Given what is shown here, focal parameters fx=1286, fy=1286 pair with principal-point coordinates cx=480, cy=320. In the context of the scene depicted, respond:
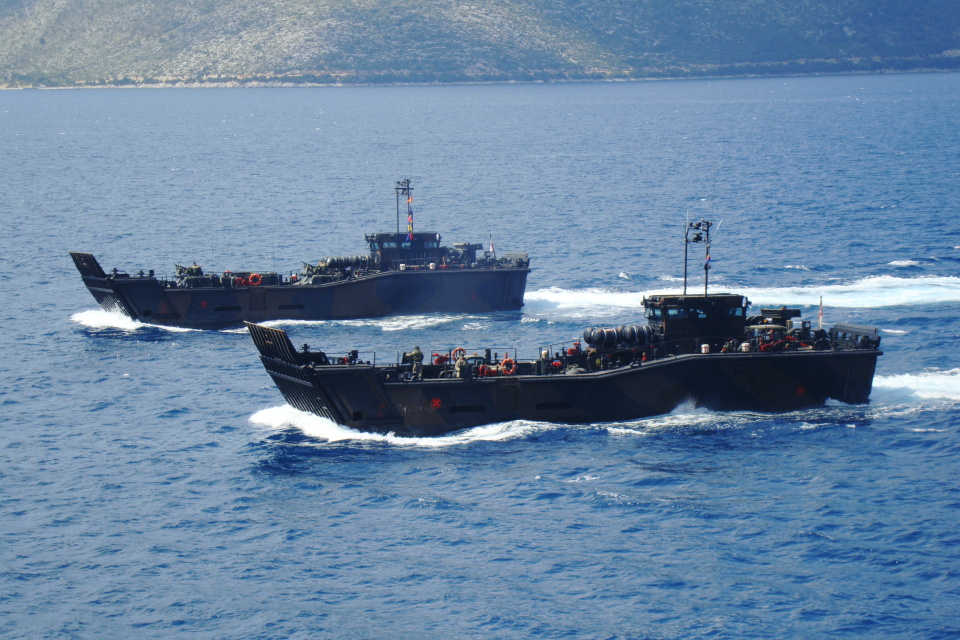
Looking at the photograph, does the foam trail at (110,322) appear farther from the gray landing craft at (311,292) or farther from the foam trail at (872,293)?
the foam trail at (872,293)

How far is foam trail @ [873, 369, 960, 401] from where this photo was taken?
52750 mm

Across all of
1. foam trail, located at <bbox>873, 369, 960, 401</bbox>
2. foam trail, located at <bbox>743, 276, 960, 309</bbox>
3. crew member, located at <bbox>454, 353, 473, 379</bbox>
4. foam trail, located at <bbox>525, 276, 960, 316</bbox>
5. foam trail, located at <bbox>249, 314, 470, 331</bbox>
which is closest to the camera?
crew member, located at <bbox>454, 353, 473, 379</bbox>

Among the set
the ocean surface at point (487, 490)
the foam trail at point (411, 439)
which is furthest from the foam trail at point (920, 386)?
the foam trail at point (411, 439)

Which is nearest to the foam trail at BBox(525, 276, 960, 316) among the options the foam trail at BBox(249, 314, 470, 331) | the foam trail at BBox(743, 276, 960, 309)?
the foam trail at BBox(743, 276, 960, 309)

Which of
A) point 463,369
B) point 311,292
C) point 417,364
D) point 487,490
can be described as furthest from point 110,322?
point 487,490

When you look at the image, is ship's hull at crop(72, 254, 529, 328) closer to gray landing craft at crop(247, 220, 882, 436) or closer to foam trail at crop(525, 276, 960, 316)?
foam trail at crop(525, 276, 960, 316)

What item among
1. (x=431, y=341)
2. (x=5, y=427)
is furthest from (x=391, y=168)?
(x=5, y=427)

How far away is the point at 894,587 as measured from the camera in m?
36.5

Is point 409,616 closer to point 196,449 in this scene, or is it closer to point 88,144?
point 196,449

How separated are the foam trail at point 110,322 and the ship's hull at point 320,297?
1.24ft

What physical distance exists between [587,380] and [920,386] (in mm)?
14889

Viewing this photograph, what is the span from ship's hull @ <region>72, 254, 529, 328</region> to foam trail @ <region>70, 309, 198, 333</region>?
378 millimetres

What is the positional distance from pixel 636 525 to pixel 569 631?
22.9 feet

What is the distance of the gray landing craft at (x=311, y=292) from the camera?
6969 cm
